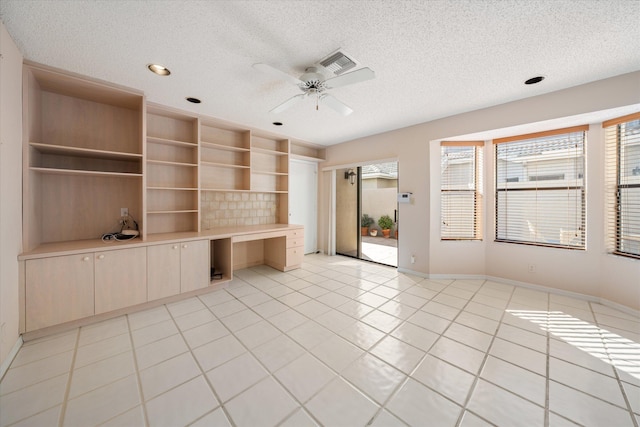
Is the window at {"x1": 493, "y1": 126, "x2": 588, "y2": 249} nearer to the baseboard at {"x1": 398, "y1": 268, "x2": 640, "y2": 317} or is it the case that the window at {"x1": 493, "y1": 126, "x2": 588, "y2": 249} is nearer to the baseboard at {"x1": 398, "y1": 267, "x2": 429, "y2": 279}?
the baseboard at {"x1": 398, "y1": 268, "x2": 640, "y2": 317}

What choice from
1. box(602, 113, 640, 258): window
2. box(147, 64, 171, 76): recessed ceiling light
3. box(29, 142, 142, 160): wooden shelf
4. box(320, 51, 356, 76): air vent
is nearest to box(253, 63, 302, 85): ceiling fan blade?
box(320, 51, 356, 76): air vent

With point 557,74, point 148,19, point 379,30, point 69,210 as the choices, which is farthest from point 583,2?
point 69,210

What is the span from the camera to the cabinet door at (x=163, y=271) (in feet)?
8.84

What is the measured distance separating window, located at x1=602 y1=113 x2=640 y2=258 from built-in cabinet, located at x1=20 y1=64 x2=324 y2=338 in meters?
4.30

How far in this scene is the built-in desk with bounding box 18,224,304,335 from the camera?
208 cm

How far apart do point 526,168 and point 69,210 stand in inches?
231

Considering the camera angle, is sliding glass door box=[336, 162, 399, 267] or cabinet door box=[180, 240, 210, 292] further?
sliding glass door box=[336, 162, 399, 267]

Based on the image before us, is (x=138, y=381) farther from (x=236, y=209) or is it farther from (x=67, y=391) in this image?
(x=236, y=209)

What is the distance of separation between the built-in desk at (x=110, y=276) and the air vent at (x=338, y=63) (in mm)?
2439

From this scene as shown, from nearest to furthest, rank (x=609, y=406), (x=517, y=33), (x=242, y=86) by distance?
(x=609, y=406) → (x=517, y=33) → (x=242, y=86)

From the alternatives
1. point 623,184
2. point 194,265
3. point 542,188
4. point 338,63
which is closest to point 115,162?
point 194,265

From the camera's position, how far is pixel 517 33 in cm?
175

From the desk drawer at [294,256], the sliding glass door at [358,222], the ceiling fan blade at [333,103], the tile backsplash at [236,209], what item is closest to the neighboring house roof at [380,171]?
the sliding glass door at [358,222]

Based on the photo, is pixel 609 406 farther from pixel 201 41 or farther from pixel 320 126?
pixel 320 126
